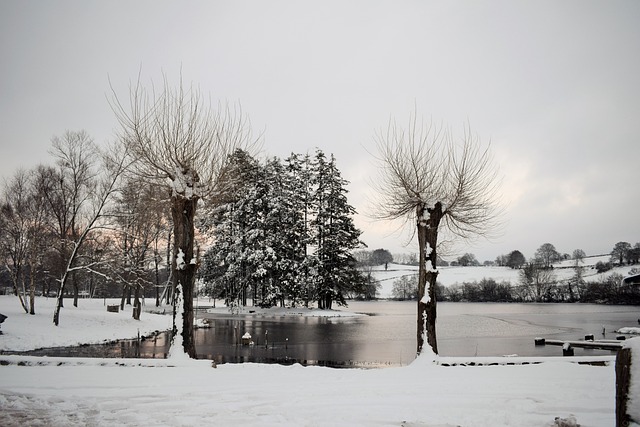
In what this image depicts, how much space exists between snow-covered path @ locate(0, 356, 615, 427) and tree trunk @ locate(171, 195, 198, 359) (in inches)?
74.5

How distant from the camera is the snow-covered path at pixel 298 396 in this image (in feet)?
21.7

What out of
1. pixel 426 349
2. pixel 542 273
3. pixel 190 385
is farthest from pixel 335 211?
pixel 542 273

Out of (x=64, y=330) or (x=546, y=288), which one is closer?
(x=64, y=330)

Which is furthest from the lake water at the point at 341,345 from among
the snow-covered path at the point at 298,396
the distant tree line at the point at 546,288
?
the distant tree line at the point at 546,288

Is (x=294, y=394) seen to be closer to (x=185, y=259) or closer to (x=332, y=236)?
(x=185, y=259)

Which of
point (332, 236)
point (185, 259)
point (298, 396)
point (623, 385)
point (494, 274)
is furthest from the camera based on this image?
point (494, 274)

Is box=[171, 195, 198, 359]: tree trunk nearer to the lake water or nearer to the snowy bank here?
the lake water

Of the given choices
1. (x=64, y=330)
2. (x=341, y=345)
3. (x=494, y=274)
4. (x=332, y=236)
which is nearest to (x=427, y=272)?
(x=341, y=345)

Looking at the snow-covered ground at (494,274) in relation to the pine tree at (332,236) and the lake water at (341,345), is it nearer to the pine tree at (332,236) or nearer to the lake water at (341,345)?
the pine tree at (332,236)

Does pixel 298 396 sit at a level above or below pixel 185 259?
below

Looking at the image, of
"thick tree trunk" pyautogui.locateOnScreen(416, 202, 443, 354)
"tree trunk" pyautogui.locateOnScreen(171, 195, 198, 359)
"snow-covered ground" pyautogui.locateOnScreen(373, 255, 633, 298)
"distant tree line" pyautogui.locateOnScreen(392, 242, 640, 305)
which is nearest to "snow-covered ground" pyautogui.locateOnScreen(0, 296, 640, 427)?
"tree trunk" pyautogui.locateOnScreen(171, 195, 198, 359)

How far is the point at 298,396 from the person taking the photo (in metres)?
8.07

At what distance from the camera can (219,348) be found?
72.2 ft

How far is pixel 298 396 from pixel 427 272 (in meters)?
7.70
